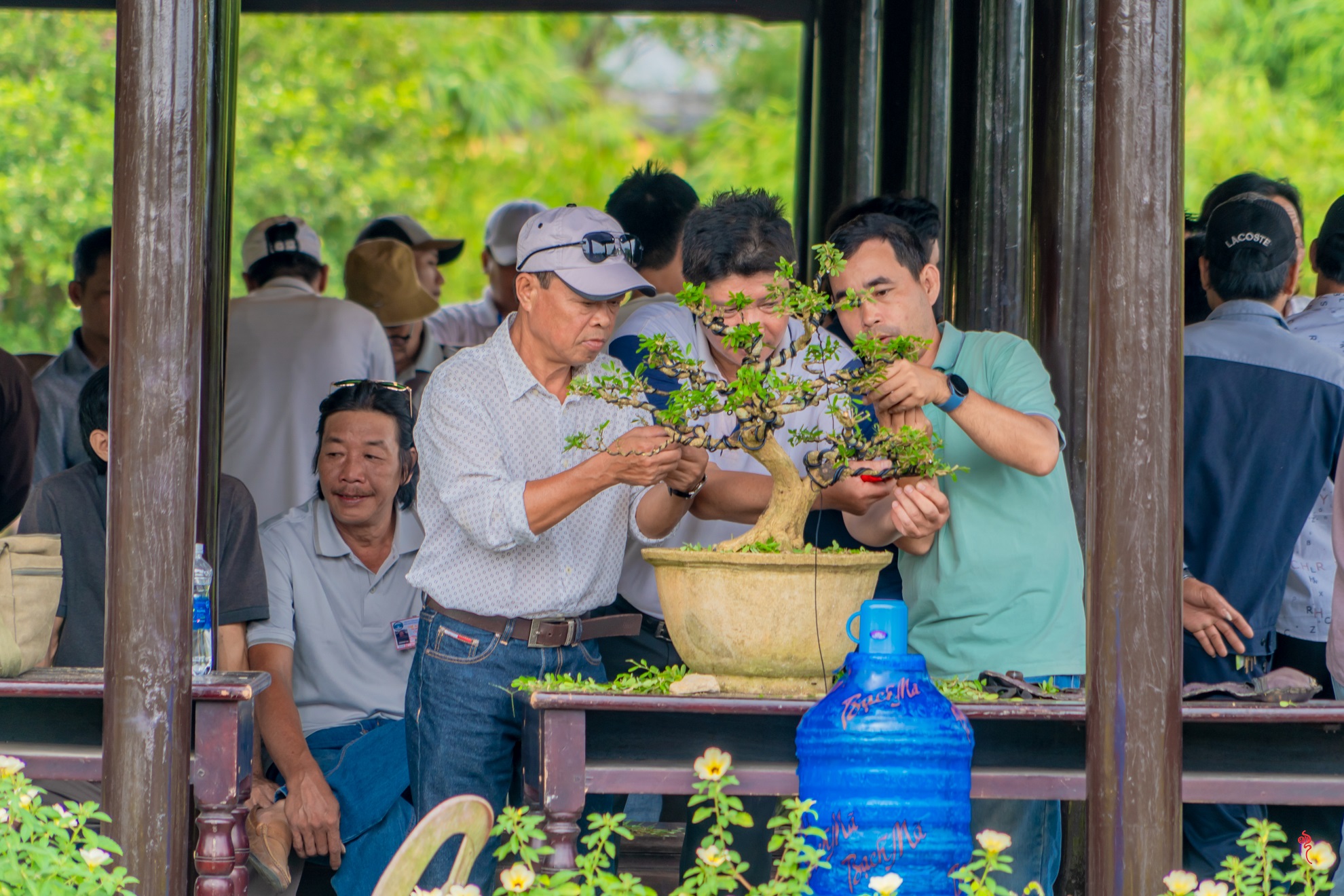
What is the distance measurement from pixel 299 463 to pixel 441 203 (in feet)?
35.9

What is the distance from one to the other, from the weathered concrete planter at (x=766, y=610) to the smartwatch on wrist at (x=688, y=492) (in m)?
0.24

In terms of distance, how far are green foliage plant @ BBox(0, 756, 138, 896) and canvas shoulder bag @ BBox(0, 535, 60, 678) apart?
0.45m

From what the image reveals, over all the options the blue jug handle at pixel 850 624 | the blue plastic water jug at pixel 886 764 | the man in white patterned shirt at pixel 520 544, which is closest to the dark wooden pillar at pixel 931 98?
the man in white patterned shirt at pixel 520 544

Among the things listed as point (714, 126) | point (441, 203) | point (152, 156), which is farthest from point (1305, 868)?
point (714, 126)

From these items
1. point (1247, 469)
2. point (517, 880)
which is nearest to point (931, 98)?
point (1247, 469)

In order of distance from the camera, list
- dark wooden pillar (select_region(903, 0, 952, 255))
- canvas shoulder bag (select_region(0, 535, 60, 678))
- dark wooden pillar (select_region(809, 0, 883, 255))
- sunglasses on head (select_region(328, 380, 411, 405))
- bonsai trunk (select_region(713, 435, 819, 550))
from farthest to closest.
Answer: dark wooden pillar (select_region(809, 0, 883, 255)) < dark wooden pillar (select_region(903, 0, 952, 255)) < sunglasses on head (select_region(328, 380, 411, 405)) < canvas shoulder bag (select_region(0, 535, 60, 678)) < bonsai trunk (select_region(713, 435, 819, 550))

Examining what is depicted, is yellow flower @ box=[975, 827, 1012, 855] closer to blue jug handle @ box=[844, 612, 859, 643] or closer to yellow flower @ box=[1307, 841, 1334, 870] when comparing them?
blue jug handle @ box=[844, 612, 859, 643]

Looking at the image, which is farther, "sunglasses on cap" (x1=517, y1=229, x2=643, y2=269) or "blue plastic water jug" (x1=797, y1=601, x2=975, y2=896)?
"sunglasses on cap" (x1=517, y1=229, x2=643, y2=269)

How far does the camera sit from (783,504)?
2.43 m

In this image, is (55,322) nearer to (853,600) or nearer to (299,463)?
(299,463)

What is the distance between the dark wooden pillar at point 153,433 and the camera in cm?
232

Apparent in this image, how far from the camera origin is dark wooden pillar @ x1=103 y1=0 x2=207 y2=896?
7.61ft

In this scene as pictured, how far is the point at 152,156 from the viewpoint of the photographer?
2.38 metres

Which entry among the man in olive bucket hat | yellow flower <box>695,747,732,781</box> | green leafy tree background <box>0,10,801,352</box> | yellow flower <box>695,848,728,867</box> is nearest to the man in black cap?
yellow flower <box>695,747,732,781</box>
